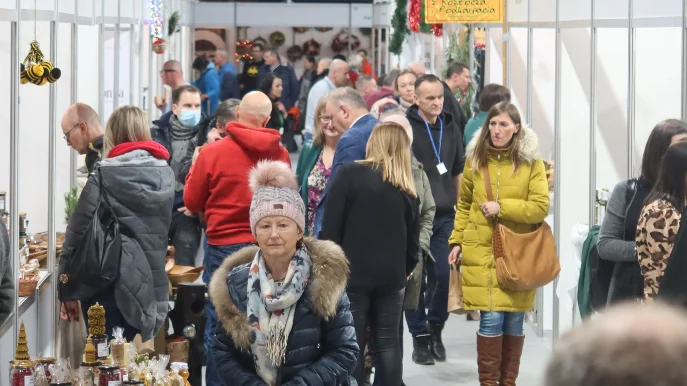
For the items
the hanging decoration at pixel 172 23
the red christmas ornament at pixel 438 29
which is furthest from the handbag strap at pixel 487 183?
the hanging decoration at pixel 172 23

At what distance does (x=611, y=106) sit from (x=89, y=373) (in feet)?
12.6

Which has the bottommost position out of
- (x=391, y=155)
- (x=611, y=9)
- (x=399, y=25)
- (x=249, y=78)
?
(x=391, y=155)

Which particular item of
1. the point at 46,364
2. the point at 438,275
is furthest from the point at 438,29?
the point at 46,364

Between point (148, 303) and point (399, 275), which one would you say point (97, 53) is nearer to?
point (148, 303)

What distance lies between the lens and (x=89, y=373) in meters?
5.04

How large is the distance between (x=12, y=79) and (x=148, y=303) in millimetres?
1234

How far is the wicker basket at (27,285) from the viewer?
617 cm

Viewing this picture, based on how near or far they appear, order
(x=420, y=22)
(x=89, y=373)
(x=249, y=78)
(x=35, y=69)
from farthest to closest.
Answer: (x=249, y=78), (x=420, y=22), (x=35, y=69), (x=89, y=373)

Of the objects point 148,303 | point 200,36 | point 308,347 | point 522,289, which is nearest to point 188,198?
point 148,303

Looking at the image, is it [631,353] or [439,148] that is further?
[439,148]

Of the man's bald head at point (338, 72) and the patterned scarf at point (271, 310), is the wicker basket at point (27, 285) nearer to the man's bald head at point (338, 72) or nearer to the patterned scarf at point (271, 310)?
the patterned scarf at point (271, 310)

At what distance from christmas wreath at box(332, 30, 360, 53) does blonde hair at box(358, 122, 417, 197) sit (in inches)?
864

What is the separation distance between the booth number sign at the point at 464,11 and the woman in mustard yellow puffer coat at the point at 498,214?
11.9 feet

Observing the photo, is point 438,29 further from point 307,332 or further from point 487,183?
point 307,332
